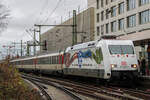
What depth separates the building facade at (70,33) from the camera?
56578 mm

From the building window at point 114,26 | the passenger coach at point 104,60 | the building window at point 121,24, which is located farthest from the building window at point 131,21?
the passenger coach at point 104,60

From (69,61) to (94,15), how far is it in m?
35.1

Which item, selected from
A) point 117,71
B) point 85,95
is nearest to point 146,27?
point 117,71

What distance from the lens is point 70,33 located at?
64812mm

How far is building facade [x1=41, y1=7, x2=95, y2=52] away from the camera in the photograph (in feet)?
186

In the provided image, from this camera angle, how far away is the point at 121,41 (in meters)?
17.7

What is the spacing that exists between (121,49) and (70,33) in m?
48.0

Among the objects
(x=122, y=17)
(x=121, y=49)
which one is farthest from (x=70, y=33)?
(x=121, y=49)

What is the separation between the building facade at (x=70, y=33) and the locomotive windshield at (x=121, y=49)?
80.3 feet

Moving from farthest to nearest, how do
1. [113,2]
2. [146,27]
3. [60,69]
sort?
1. [113,2]
2. [146,27]
3. [60,69]

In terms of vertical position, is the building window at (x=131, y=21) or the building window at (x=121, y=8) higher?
the building window at (x=121, y=8)

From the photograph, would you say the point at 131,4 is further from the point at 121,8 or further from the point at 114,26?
the point at 114,26

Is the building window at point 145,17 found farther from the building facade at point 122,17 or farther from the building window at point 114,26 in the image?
the building window at point 114,26

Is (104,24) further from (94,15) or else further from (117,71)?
(117,71)
